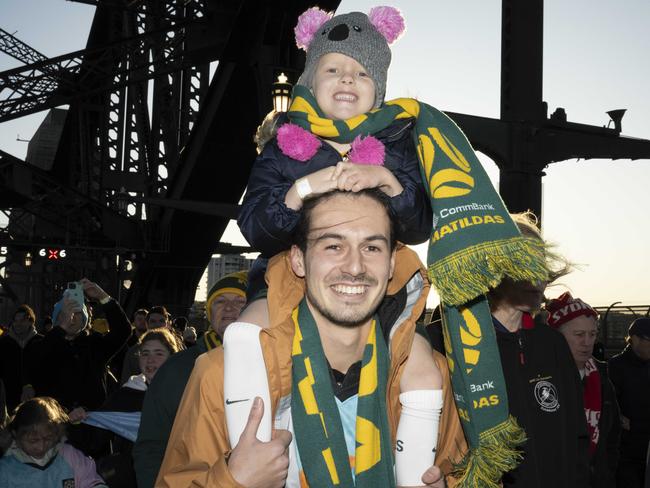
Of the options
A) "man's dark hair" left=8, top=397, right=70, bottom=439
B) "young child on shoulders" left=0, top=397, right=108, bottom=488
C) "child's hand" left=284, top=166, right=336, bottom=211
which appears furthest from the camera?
"man's dark hair" left=8, top=397, right=70, bottom=439

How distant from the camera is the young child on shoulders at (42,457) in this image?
484 centimetres

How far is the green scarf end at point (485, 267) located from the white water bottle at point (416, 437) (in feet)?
1.31

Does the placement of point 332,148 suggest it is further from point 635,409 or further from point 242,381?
point 635,409

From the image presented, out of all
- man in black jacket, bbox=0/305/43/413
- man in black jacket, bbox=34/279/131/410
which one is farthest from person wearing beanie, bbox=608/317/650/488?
man in black jacket, bbox=0/305/43/413

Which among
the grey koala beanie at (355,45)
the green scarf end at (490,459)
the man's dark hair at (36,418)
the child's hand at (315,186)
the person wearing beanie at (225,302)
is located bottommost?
the man's dark hair at (36,418)

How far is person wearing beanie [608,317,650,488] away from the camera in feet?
22.0

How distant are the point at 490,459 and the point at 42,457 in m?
3.36

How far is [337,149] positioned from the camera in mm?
3295

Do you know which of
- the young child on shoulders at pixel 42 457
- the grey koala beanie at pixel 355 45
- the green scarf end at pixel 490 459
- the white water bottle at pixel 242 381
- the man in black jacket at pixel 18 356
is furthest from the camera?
the man in black jacket at pixel 18 356

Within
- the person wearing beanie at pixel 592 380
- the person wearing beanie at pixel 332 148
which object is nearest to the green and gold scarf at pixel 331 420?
the person wearing beanie at pixel 332 148

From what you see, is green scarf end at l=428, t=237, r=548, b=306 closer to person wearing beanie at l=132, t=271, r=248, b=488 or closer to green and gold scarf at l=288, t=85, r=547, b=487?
green and gold scarf at l=288, t=85, r=547, b=487

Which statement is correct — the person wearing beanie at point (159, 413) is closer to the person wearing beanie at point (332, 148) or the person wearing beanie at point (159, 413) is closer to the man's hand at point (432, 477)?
the person wearing beanie at point (332, 148)

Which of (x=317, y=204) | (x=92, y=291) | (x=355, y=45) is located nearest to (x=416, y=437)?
(x=317, y=204)

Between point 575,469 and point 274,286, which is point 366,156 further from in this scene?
point 575,469
